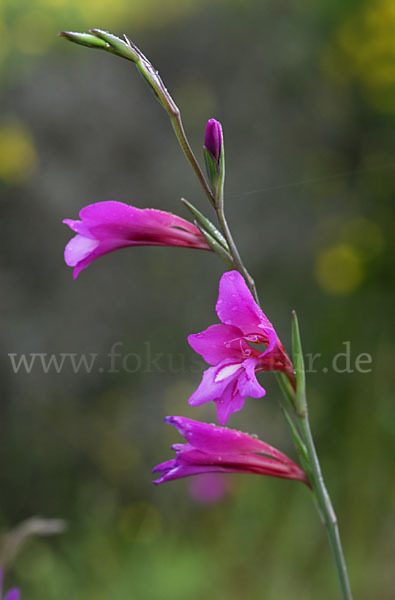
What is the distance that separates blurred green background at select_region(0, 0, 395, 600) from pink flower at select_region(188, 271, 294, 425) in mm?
1490

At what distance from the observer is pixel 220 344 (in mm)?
956

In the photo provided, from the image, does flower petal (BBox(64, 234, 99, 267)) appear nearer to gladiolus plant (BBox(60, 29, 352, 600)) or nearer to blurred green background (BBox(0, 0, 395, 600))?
gladiolus plant (BBox(60, 29, 352, 600))

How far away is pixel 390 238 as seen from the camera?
2902 mm

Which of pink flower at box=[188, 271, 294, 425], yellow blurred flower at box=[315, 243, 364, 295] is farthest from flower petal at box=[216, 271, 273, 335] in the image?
yellow blurred flower at box=[315, 243, 364, 295]

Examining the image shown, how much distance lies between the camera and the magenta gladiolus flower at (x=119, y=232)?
3.32 feet

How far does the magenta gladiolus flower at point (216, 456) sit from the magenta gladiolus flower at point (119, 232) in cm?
28

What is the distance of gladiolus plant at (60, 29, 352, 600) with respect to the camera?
886 mm

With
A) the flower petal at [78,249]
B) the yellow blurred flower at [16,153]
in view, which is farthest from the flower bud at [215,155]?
the yellow blurred flower at [16,153]

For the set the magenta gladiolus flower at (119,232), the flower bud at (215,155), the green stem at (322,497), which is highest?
the flower bud at (215,155)

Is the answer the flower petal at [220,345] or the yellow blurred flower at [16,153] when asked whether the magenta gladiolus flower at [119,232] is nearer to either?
the flower petal at [220,345]

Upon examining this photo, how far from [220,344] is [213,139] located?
0.30 meters

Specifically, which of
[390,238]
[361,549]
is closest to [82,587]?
[361,549]

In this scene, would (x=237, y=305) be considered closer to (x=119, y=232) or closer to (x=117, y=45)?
(x=119, y=232)

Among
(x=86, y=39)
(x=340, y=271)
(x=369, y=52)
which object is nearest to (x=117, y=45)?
(x=86, y=39)
